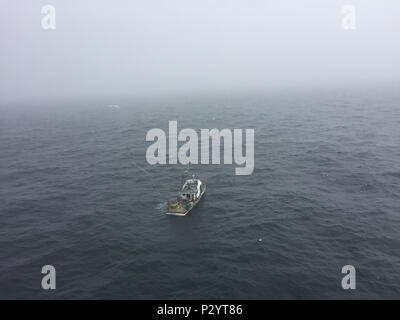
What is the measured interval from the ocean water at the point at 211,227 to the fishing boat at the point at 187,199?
1943 millimetres

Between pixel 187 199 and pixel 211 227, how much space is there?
9.93m

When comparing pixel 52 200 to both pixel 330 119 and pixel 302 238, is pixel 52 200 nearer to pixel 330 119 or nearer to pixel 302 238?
pixel 302 238

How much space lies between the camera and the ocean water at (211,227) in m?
38.6

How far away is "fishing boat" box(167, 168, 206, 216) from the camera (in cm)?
5731

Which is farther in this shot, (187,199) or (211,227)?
(187,199)

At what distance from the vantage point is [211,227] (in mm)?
53344

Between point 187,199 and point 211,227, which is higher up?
point 187,199

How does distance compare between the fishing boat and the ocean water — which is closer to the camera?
the ocean water

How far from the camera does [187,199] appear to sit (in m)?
60.7

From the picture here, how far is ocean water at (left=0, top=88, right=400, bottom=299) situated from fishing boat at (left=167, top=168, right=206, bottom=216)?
194cm

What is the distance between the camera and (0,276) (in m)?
41.6

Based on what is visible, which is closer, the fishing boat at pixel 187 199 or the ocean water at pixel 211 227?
the ocean water at pixel 211 227

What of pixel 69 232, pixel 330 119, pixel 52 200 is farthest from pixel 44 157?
pixel 330 119

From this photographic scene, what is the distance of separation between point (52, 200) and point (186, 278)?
4417 centimetres
